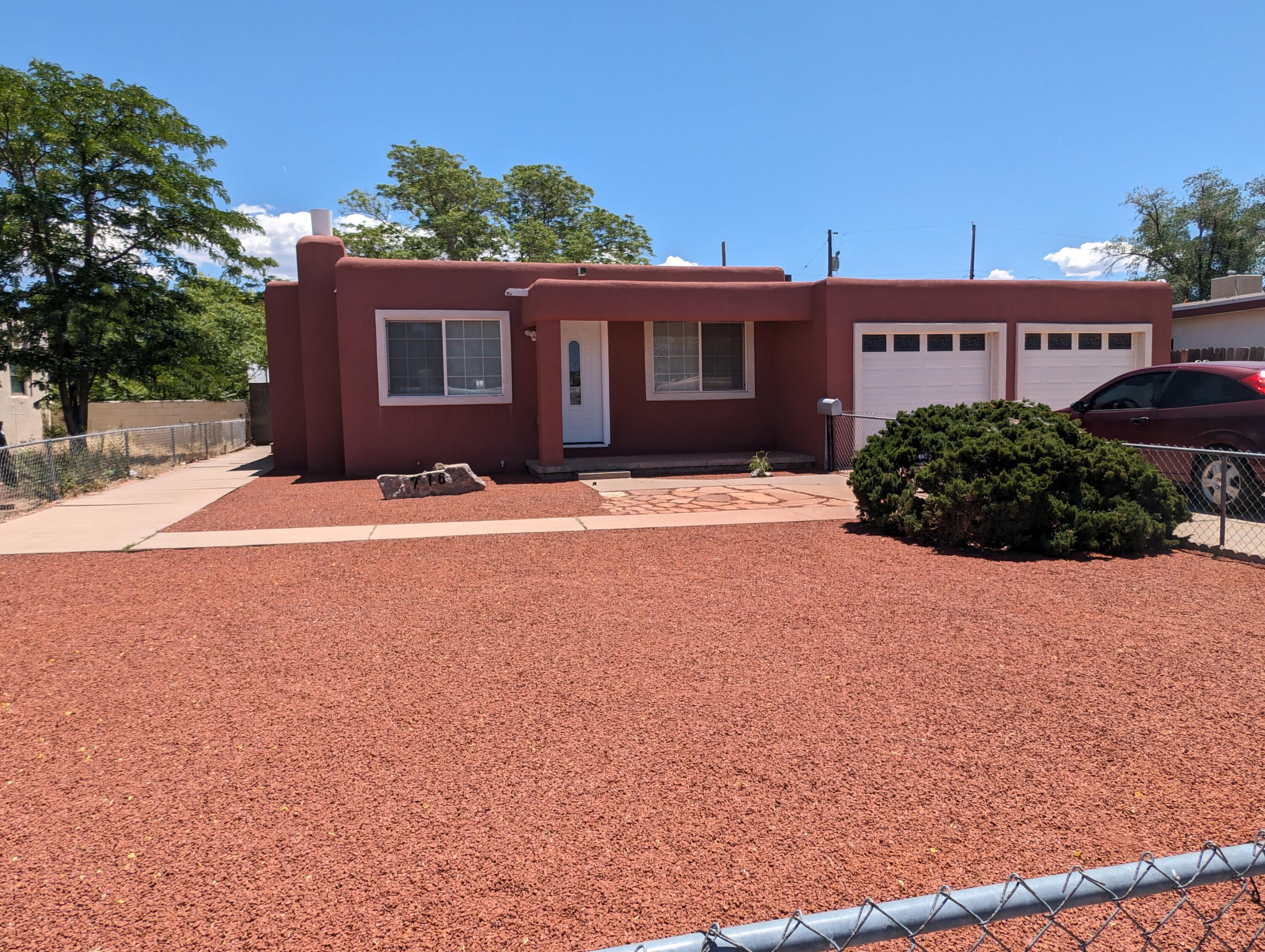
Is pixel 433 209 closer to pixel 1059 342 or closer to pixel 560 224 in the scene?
pixel 560 224

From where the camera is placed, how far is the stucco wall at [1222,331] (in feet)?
54.6

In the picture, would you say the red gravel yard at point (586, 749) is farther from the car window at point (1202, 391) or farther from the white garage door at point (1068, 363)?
the white garage door at point (1068, 363)

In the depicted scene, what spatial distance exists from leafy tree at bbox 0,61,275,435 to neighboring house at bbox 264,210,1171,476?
6.50 m

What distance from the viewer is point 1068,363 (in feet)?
48.5

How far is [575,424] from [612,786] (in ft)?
39.2

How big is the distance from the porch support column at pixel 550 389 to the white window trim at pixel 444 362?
3.60 ft

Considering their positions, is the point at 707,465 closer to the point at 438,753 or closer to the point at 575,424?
the point at 575,424

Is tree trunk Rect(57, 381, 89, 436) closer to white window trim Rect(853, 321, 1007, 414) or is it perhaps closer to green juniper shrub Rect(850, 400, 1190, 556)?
white window trim Rect(853, 321, 1007, 414)

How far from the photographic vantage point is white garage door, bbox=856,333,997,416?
46.6 feet

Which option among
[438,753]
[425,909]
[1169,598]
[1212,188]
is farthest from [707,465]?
[1212,188]

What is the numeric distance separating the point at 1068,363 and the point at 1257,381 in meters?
6.41

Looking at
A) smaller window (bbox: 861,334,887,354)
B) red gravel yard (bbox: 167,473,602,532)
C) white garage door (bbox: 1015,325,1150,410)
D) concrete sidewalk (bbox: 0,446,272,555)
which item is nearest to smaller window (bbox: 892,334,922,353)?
smaller window (bbox: 861,334,887,354)

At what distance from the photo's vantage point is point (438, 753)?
3.81 m

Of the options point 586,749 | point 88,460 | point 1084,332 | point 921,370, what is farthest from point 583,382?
point 586,749
